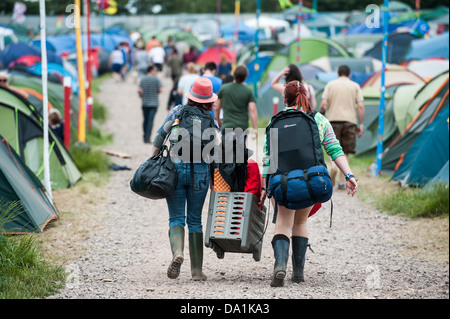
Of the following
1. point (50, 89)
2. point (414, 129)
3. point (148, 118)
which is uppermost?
point (414, 129)

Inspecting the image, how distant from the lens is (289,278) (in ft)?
18.3

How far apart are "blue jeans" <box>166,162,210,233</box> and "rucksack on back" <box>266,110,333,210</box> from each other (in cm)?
56

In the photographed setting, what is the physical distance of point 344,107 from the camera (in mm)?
9438

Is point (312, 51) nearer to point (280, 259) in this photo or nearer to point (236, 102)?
point (236, 102)

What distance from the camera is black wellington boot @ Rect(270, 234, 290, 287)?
5.07 meters

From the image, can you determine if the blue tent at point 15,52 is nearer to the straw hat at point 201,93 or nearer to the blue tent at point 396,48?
the blue tent at point 396,48

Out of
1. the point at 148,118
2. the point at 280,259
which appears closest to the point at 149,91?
the point at 148,118

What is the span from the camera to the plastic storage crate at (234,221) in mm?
5184

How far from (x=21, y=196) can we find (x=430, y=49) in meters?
16.9

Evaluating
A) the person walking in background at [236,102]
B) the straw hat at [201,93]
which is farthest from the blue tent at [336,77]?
the straw hat at [201,93]

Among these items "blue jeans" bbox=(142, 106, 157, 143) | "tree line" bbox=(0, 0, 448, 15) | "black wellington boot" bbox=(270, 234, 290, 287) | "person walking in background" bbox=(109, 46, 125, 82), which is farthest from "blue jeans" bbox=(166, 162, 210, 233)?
"tree line" bbox=(0, 0, 448, 15)

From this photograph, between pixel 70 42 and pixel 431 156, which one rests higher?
pixel 431 156

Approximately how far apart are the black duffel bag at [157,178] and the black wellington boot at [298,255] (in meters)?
1.06

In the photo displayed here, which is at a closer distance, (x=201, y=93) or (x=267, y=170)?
(x=267, y=170)
